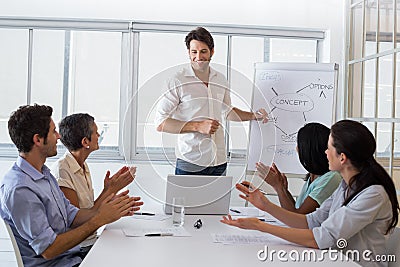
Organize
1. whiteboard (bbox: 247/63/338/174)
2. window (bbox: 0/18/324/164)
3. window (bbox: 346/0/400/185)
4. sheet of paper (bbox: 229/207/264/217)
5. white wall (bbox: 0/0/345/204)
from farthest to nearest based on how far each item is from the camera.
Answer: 1. window (bbox: 0/18/324/164)
2. white wall (bbox: 0/0/345/204)
3. whiteboard (bbox: 247/63/338/174)
4. window (bbox: 346/0/400/185)
5. sheet of paper (bbox: 229/207/264/217)

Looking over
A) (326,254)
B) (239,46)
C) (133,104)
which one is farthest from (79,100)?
(326,254)

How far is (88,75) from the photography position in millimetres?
4184

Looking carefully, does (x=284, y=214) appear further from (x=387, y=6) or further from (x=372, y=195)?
(x=387, y=6)

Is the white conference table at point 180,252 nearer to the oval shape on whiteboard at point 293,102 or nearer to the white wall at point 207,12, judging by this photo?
the oval shape on whiteboard at point 293,102

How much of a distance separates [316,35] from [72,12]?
1.84 m

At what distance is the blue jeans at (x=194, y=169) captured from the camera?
9.32 feet

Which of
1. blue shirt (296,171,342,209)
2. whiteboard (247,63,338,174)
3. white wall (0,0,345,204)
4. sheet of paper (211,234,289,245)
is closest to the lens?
sheet of paper (211,234,289,245)

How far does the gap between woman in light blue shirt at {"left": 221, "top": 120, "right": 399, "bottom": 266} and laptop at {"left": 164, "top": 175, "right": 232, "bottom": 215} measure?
391 mm

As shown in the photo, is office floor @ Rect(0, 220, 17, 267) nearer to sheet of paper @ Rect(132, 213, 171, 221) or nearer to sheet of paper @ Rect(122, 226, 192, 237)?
sheet of paper @ Rect(132, 213, 171, 221)

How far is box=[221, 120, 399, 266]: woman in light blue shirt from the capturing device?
1.97 m

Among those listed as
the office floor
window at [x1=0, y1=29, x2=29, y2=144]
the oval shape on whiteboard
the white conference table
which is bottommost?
the office floor

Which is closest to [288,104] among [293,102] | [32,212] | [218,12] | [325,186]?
[293,102]

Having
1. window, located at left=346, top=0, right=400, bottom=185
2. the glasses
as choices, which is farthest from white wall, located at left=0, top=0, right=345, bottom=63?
the glasses

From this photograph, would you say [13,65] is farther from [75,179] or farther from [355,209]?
[355,209]
